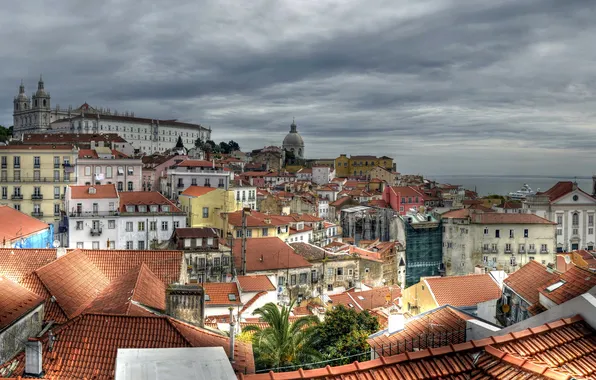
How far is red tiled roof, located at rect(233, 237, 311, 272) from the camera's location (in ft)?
108

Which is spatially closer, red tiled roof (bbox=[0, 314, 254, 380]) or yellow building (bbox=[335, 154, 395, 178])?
red tiled roof (bbox=[0, 314, 254, 380])

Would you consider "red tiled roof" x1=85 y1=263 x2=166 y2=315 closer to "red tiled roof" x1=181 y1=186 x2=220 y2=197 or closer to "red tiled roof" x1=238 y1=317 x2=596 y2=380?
"red tiled roof" x1=238 y1=317 x2=596 y2=380

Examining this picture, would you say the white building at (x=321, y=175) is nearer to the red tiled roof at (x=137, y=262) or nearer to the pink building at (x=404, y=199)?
the pink building at (x=404, y=199)

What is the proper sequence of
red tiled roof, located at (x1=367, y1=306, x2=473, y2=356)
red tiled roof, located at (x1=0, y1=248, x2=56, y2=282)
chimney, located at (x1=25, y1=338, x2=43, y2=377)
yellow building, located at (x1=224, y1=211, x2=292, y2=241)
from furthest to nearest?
yellow building, located at (x1=224, y1=211, x2=292, y2=241)
red tiled roof, located at (x1=0, y1=248, x2=56, y2=282)
chimney, located at (x1=25, y1=338, x2=43, y2=377)
red tiled roof, located at (x1=367, y1=306, x2=473, y2=356)

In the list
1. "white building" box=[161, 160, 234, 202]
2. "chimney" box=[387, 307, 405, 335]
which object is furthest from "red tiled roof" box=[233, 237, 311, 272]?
"chimney" box=[387, 307, 405, 335]

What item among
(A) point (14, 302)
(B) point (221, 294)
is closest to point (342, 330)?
(A) point (14, 302)

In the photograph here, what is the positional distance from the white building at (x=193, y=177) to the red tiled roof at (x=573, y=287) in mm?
42981

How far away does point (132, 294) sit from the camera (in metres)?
12.6

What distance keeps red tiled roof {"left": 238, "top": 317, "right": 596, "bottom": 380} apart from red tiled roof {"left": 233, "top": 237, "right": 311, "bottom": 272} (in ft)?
89.2

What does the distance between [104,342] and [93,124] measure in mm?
115193

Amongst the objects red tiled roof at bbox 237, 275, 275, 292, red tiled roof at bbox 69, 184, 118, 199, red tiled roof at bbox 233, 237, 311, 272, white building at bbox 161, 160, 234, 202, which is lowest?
red tiled roof at bbox 237, 275, 275, 292

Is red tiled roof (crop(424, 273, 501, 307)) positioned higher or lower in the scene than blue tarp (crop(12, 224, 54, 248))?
lower

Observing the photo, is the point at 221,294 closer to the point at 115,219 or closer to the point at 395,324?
the point at 115,219

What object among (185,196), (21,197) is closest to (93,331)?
Result: (185,196)
